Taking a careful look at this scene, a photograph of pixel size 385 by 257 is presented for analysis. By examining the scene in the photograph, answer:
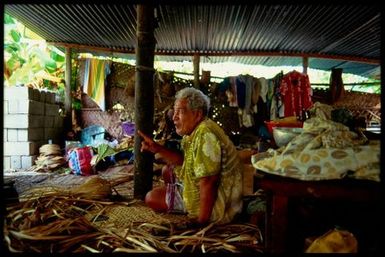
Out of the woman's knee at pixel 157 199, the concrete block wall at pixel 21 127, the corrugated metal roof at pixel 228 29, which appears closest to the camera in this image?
the woman's knee at pixel 157 199

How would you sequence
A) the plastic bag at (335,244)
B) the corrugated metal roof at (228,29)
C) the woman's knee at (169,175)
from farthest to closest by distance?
the corrugated metal roof at (228,29) < the woman's knee at (169,175) < the plastic bag at (335,244)

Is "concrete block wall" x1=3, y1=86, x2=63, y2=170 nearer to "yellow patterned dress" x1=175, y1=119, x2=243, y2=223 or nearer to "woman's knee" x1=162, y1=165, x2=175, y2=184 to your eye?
"woman's knee" x1=162, y1=165, x2=175, y2=184

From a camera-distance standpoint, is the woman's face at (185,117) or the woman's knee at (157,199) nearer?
the woman's face at (185,117)

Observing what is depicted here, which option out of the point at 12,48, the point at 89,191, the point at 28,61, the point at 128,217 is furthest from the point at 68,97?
the point at 128,217

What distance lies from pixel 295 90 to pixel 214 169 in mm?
5855

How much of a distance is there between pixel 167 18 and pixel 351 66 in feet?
22.3

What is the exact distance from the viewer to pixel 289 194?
1929 mm

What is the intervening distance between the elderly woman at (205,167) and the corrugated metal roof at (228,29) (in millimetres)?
Result: 2830

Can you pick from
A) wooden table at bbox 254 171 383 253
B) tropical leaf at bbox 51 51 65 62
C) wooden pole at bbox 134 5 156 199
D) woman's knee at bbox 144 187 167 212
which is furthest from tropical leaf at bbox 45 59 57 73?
wooden table at bbox 254 171 383 253

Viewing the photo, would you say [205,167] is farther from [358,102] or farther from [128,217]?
[358,102]

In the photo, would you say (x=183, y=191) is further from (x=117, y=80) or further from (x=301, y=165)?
(x=117, y=80)

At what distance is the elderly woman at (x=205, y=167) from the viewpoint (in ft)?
8.23

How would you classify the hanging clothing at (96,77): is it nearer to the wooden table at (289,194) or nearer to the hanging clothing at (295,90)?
the hanging clothing at (295,90)

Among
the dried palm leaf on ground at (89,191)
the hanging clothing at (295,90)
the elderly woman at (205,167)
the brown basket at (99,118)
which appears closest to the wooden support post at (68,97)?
the brown basket at (99,118)
